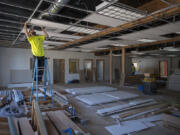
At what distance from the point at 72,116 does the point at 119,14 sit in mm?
2950

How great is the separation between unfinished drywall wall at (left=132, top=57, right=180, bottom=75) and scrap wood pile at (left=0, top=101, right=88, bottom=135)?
1448 cm

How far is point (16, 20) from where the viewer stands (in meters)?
3.99

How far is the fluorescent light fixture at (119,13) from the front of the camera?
10.7 feet

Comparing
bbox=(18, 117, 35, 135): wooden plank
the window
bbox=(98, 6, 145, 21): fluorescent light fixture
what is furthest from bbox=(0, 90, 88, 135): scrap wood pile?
the window

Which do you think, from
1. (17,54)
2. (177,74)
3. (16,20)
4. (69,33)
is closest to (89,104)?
(69,33)

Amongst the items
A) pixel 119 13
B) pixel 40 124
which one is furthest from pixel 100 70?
pixel 40 124

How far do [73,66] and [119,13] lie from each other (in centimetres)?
870

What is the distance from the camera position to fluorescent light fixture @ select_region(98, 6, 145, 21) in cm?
325

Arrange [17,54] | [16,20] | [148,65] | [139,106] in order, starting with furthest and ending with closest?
1. [148,65]
2. [17,54]
3. [139,106]
4. [16,20]

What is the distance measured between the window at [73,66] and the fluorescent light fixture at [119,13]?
8236 mm

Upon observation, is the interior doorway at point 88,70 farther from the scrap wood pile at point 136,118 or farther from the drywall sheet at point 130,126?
the drywall sheet at point 130,126

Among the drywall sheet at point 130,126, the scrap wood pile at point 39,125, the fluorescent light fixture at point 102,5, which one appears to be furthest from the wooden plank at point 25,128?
the fluorescent light fixture at point 102,5

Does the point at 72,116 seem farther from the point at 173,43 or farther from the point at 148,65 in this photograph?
the point at 148,65

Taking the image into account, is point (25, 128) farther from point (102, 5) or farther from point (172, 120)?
point (172, 120)
